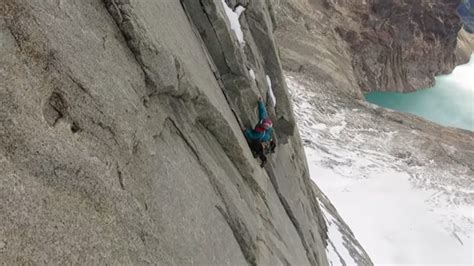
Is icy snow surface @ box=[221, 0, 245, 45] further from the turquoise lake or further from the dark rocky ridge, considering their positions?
the turquoise lake

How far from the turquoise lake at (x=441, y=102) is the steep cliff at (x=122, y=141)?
200 ft

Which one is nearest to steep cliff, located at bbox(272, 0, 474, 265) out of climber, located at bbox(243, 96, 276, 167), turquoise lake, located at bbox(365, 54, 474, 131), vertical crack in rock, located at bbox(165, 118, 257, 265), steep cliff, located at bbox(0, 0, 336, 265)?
turquoise lake, located at bbox(365, 54, 474, 131)

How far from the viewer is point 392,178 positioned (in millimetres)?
31484

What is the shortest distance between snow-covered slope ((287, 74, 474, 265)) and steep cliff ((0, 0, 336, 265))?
11.1 metres

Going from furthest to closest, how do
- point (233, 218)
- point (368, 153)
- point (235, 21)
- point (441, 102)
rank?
point (441, 102) → point (368, 153) → point (235, 21) → point (233, 218)

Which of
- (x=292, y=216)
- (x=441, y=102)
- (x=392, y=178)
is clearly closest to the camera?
(x=292, y=216)

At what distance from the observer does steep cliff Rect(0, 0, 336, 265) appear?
4.55 m

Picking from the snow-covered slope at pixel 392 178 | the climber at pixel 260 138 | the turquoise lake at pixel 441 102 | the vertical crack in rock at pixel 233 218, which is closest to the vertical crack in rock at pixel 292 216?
the climber at pixel 260 138

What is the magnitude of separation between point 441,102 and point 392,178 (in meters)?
49.2

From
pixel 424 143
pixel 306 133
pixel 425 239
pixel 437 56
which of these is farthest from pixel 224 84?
pixel 437 56

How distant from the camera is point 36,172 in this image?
15.1ft

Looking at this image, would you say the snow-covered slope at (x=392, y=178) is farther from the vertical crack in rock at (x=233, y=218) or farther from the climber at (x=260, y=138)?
the vertical crack in rock at (x=233, y=218)

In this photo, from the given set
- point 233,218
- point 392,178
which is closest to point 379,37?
point 392,178

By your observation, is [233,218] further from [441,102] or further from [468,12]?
[468,12]
